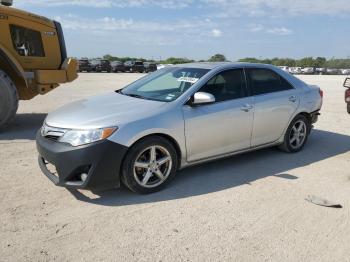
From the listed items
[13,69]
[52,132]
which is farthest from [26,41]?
[52,132]

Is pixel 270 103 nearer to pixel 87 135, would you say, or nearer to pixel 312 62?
pixel 87 135

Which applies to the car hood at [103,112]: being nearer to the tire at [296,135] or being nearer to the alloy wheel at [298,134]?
the tire at [296,135]

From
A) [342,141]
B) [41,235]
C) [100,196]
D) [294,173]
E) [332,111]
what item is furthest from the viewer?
[332,111]

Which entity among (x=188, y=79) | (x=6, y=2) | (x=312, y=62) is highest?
(x=6, y=2)

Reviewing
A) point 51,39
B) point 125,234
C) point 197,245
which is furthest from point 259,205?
point 51,39

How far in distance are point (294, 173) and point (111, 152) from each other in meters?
2.73

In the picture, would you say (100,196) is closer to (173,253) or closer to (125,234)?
(125,234)

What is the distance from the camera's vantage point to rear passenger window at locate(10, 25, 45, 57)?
812cm

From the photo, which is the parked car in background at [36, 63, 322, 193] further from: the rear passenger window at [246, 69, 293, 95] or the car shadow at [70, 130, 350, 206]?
the car shadow at [70, 130, 350, 206]

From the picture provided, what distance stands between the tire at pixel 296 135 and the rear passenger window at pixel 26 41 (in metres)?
5.69

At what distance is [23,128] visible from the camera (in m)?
8.15

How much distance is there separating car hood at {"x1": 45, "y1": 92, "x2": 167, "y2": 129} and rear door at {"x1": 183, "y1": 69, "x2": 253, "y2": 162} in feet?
1.68

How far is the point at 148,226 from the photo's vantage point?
378cm

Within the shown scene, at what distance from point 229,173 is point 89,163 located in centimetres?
210
